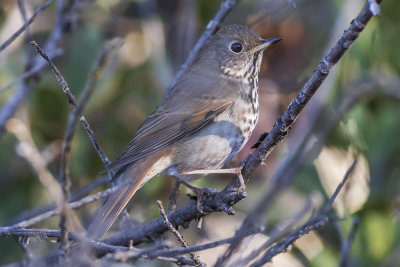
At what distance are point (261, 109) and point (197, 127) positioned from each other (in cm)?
136

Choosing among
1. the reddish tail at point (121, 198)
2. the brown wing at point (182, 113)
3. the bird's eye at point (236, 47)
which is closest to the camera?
the reddish tail at point (121, 198)

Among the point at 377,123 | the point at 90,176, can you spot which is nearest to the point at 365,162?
the point at 377,123

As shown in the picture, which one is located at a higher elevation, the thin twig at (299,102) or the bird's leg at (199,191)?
the thin twig at (299,102)

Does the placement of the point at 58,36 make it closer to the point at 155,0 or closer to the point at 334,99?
the point at 155,0

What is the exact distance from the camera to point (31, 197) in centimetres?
432

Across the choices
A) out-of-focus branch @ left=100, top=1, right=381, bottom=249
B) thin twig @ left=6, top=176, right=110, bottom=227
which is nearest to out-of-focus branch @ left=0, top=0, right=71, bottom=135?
thin twig @ left=6, top=176, right=110, bottom=227

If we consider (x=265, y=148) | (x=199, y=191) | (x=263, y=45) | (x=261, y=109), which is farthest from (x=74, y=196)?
(x=261, y=109)

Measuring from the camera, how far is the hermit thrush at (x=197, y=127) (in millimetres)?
3689

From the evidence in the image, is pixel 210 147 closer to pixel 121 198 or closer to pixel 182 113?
pixel 182 113

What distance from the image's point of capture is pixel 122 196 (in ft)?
11.4

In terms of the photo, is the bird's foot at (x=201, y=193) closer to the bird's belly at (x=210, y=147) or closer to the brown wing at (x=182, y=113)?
the bird's belly at (x=210, y=147)

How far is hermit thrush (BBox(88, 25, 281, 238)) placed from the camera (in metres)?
3.69

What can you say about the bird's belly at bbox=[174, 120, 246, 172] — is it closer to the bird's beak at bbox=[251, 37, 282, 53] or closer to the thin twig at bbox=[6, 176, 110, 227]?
the thin twig at bbox=[6, 176, 110, 227]

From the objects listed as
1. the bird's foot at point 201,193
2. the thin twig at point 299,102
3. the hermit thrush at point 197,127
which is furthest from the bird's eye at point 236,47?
the thin twig at point 299,102
